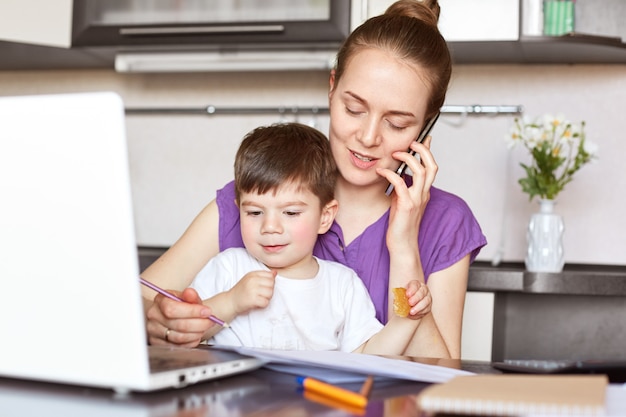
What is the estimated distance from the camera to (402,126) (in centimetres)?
157

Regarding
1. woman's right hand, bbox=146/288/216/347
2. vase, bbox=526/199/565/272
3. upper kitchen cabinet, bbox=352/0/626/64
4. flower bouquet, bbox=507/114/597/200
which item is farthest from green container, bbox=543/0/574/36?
woman's right hand, bbox=146/288/216/347

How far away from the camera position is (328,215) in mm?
1609

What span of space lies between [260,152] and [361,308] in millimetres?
327

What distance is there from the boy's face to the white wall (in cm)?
122

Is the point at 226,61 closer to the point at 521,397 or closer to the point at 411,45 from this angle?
the point at 411,45

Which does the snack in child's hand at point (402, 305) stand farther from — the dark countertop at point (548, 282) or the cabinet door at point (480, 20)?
the cabinet door at point (480, 20)

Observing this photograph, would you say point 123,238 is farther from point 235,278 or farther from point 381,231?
point 381,231

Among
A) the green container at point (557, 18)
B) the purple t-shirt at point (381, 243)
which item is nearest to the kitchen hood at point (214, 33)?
the green container at point (557, 18)

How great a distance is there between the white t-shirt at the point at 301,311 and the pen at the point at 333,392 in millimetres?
557

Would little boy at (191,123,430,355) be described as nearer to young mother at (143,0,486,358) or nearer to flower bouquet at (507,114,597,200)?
young mother at (143,0,486,358)

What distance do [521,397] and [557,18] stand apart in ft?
6.20

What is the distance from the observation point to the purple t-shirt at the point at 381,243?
1.67 metres

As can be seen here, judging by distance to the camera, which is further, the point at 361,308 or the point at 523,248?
the point at 523,248

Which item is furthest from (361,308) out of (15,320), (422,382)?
(15,320)
